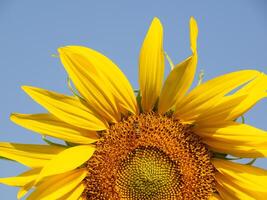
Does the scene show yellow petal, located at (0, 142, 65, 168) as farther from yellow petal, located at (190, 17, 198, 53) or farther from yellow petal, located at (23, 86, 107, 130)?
yellow petal, located at (190, 17, 198, 53)

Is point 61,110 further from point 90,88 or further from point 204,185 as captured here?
point 204,185

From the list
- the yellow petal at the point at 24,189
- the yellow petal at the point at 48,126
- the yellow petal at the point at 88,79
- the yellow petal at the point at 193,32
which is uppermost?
the yellow petal at the point at 193,32

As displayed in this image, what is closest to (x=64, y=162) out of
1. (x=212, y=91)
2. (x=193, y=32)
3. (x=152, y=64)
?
(x=152, y=64)

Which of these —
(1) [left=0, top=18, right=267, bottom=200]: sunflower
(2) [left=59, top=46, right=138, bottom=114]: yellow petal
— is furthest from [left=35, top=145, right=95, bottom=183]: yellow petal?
(2) [left=59, top=46, right=138, bottom=114]: yellow petal

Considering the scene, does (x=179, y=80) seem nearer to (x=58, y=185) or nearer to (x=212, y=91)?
(x=212, y=91)

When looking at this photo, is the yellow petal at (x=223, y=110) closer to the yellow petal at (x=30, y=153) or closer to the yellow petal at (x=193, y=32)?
the yellow petal at (x=193, y=32)

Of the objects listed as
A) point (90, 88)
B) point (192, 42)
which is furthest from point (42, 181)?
point (192, 42)

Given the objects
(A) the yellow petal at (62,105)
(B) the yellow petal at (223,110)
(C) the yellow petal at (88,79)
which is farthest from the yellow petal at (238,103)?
(A) the yellow petal at (62,105)

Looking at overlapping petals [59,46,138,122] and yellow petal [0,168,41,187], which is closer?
overlapping petals [59,46,138,122]
